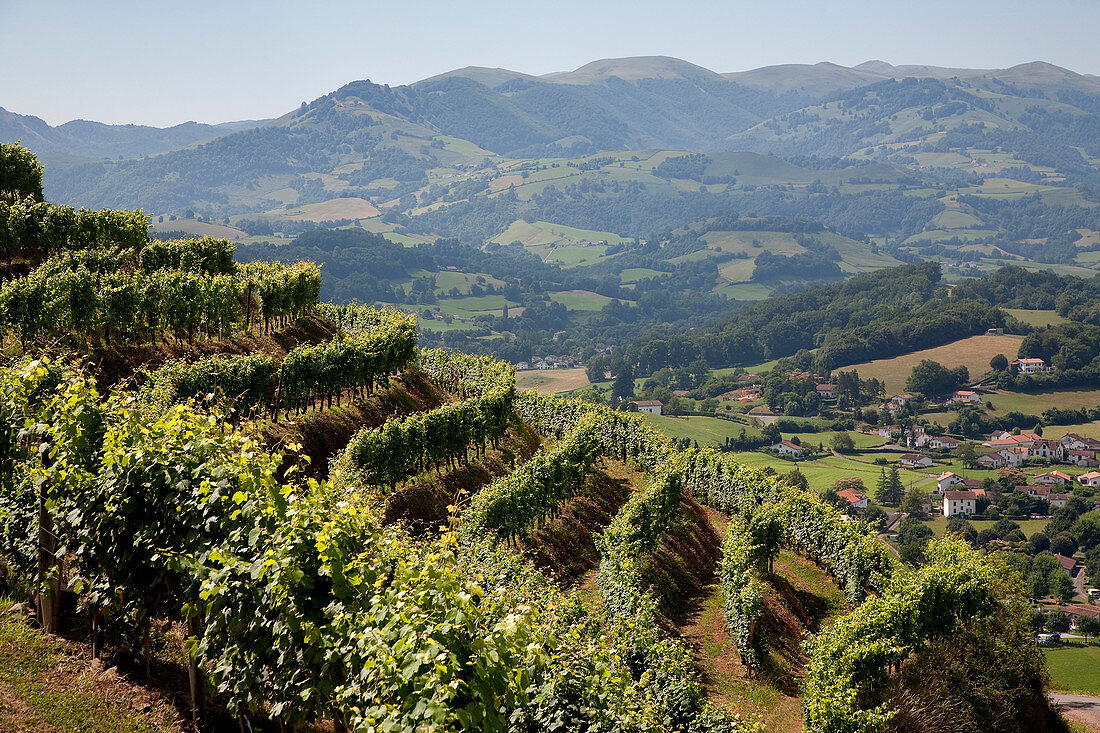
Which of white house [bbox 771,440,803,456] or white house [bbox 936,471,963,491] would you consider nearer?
white house [bbox 936,471,963,491]

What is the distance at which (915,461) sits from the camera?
508 ft

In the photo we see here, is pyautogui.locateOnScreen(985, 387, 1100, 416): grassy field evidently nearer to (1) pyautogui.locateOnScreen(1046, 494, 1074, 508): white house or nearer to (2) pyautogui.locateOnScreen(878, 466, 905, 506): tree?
(1) pyautogui.locateOnScreen(1046, 494, 1074, 508): white house

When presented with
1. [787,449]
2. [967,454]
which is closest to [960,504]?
[967,454]

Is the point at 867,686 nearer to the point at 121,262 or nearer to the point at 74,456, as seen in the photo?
the point at 74,456

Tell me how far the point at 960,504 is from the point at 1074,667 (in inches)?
2460

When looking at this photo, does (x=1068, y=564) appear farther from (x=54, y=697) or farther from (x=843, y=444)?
(x=54, y=697)

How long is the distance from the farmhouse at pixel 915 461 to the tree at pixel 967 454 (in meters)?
6.34

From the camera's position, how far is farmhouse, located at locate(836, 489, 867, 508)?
118375 millimetres

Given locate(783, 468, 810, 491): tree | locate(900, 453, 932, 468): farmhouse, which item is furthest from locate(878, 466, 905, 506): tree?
locate(900, 453, 932, 468): farmhouse

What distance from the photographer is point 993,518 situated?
123m

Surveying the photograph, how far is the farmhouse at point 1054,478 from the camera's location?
445 ft

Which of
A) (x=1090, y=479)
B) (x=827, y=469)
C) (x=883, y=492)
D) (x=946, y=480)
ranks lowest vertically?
(x=827, y=469)

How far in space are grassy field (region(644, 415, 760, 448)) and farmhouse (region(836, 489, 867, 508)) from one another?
3288 cm

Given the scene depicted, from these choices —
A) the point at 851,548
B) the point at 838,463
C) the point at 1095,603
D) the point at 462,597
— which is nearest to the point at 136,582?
the point at 462,597
